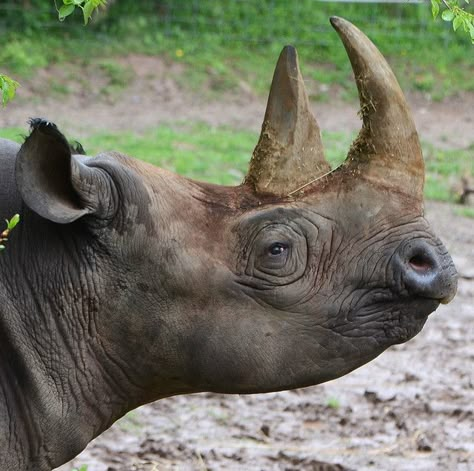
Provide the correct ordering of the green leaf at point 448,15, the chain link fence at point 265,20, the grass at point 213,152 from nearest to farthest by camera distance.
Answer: the green leaf at point 448,15 → the grass at point 213,152 → the chain link fence at point 265,20

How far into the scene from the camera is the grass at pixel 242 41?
16500 mm

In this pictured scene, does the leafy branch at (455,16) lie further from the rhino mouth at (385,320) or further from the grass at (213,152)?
the grass at (213,152)

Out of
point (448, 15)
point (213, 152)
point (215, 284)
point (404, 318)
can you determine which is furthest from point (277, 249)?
point (213, 152)

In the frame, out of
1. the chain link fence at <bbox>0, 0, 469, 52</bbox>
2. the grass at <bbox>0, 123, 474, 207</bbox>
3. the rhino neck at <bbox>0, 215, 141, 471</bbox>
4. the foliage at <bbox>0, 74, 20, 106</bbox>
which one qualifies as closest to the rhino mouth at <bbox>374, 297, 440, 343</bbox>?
the rhino neck at <bbox>0, 215, 141, 471</bbox>

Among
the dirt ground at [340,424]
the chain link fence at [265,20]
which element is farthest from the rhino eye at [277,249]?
the chain link fence at [265,20]

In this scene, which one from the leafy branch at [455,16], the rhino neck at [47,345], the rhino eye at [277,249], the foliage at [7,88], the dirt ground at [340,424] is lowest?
the dirt ground at [340,424]

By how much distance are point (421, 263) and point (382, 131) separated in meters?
0.42

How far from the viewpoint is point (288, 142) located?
388cm

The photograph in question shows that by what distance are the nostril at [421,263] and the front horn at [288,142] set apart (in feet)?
1.30

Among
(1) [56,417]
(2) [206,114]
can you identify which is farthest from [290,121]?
(2) [206,114]

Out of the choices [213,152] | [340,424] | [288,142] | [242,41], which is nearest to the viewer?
[288,142]

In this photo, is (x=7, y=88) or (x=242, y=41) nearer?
(x=7, y=88)

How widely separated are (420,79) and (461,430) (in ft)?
36.6

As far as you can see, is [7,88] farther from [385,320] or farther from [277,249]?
[385,320]
